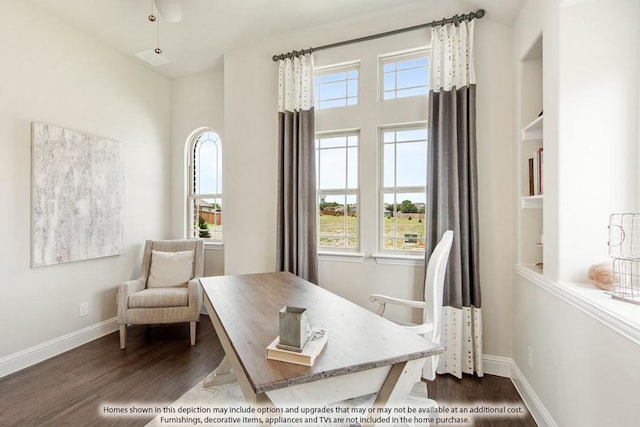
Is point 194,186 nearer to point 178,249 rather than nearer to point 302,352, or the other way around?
point 178,249

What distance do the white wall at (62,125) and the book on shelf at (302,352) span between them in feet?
8.88

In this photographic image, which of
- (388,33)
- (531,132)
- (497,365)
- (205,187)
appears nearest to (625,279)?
(531,132)

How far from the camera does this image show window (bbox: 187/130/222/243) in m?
3.93

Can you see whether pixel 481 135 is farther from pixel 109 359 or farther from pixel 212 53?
pixel 109 359

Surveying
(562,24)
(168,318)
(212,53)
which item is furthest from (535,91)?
(168,318)

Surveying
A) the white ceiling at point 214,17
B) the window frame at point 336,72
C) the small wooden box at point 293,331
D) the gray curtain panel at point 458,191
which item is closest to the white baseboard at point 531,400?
the gray curtain panel at point 458,191

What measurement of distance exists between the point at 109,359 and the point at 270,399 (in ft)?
8.24

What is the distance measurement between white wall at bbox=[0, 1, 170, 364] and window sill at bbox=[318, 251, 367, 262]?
7.60ft

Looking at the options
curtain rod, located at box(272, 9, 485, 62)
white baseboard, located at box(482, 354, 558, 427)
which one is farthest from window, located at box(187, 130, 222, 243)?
white baseboard, located at box(482, 354, 558, 427)

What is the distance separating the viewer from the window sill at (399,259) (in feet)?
8.41

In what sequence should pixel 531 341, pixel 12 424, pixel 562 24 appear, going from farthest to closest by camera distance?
pixel 531 341, pixel 12 424, pixel 562 24

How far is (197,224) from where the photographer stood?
13.2ft

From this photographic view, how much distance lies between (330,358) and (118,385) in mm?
2089

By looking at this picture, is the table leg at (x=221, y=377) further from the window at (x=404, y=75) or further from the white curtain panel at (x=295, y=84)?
the window at (x=404, y=75)
